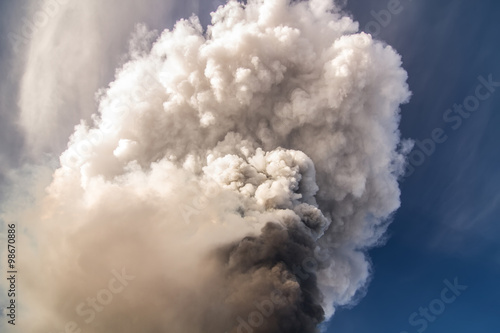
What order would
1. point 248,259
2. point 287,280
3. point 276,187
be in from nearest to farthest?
point 287,280, point 248,259, point 276,187

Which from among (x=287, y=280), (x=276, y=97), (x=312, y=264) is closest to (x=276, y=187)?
(x=312, y=264)

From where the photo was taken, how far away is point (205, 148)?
47000mm

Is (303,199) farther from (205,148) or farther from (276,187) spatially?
(205,148)

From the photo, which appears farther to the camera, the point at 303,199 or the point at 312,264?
the point at 303,199

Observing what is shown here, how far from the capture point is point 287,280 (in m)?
28.7

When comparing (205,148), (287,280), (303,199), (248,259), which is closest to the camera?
(287,280)

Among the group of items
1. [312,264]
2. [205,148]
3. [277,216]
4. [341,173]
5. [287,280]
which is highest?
[205,148]

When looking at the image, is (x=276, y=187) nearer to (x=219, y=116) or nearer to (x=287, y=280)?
(x=287, y=280)

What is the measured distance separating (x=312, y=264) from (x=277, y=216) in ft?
18.0

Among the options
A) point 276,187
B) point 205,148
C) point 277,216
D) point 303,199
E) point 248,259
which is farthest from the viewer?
point 205,148

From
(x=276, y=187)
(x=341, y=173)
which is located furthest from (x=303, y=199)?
(x=341, y=173)

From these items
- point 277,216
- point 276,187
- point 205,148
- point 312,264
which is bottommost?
point 312,264

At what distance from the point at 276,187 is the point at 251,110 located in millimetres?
14783

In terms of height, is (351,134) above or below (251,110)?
below
